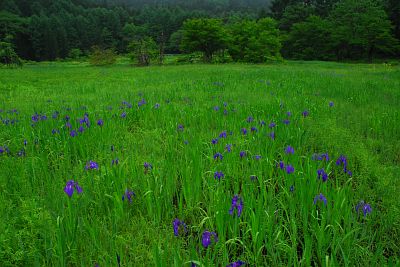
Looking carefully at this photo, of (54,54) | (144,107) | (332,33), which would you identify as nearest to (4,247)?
(144,107)

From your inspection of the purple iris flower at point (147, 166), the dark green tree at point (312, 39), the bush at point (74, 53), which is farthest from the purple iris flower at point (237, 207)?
the bush at point (74, 53)

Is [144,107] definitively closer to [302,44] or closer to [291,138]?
[291,138]

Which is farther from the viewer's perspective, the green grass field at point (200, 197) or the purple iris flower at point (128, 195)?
the purple iris flower at point (128, 195)

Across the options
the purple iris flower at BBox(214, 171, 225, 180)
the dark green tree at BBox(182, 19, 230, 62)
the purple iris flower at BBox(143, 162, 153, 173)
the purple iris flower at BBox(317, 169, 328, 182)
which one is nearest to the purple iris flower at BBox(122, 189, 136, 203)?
the purple iris flower at BBox(143, 162, 153, 173)

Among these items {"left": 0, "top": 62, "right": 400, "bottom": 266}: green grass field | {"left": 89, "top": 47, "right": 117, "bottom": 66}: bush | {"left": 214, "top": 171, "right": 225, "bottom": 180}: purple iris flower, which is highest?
{"left": 89, "top": 47, "right": 117, "bottom": 66}: bush

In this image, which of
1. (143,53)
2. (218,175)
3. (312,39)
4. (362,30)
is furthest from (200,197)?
(312,39)

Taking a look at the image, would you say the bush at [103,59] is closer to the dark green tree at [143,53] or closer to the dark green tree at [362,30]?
the dark green tree at [143,53]

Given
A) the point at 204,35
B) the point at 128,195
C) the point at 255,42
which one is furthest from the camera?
the point at 204,35

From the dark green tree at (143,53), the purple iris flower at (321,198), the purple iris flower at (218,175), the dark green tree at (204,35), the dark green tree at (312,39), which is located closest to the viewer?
the purple iris flower at (321,198)

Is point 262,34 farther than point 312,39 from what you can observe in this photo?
No

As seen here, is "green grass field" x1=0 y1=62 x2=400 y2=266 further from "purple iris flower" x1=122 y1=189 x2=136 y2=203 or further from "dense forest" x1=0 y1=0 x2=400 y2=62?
"dense forest" x1=0 y1=0 x2=400 y2=62

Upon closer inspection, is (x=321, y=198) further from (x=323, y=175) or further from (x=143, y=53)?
(x=143, y=53)

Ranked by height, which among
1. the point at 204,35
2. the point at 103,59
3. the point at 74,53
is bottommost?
the point at 103,59

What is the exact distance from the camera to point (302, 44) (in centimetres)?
5128
